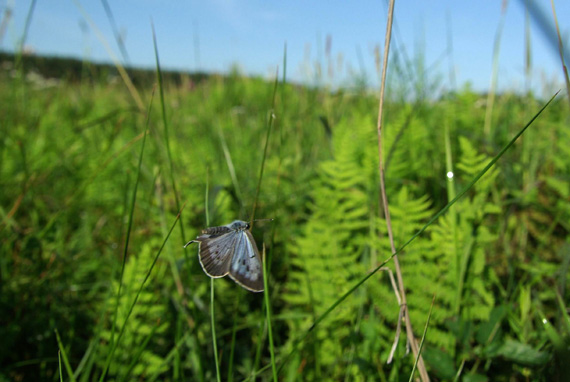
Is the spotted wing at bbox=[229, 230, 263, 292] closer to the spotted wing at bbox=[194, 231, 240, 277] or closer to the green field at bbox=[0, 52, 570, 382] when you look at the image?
the spotted wing at bbox=[194, 231, 240, 277]

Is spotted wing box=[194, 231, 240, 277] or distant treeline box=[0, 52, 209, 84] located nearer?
spotted wing box=[194, 231, 240, 277]

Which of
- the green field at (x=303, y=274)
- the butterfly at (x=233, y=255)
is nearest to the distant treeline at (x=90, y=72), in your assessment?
the green field at (x=303, y=274)

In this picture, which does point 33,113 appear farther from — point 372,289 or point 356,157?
point 372,289

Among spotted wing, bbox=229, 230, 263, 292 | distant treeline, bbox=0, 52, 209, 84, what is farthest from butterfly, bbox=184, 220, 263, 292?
distant treeline, bbox=0, 52, 209, 84

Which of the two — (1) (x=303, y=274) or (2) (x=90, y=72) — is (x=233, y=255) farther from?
(2) (x=90, y=72)

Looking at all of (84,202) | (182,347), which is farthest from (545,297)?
(84,202)

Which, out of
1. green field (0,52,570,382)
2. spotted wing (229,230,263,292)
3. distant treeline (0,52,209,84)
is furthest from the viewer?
distant treeline (0,52,209,84)

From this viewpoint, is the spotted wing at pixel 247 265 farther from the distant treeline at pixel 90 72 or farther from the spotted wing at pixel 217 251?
the distant treeline at pixel 90 72
